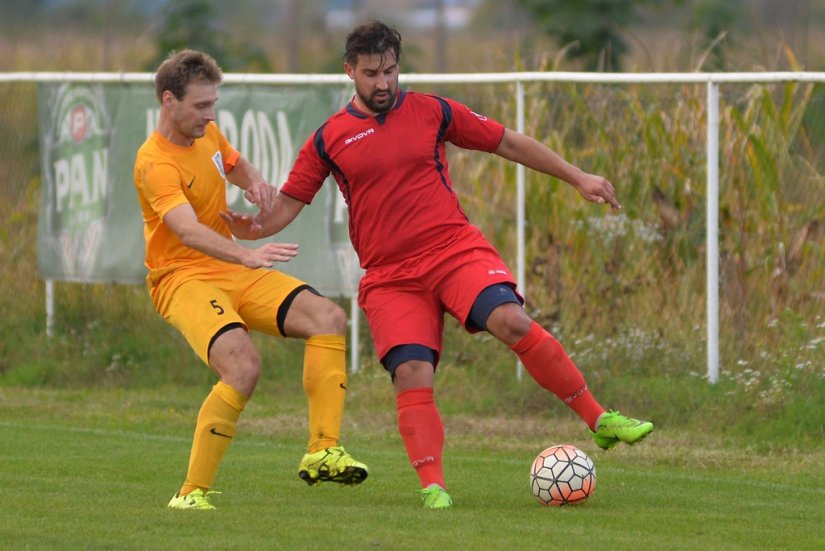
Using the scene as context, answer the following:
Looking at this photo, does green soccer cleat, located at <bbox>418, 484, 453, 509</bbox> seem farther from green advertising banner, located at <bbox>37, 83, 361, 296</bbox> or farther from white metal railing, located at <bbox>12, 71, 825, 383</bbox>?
green advertising banner, located at <bbox>37, 83, 361, 296</bbox>

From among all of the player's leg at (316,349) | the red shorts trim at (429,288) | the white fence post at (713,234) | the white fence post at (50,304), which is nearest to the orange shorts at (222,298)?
the player's leg at (316,349)

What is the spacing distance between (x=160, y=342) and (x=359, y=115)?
18.3 feet

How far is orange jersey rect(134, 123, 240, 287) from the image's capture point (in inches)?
313

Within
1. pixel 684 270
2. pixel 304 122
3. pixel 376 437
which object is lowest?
pixel 376 437

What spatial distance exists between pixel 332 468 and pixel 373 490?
2.77 feet

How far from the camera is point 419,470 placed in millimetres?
7871

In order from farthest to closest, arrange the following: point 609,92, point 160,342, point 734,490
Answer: point 160,342 < point 609,92 < point 734,490

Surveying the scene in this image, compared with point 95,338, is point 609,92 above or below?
above

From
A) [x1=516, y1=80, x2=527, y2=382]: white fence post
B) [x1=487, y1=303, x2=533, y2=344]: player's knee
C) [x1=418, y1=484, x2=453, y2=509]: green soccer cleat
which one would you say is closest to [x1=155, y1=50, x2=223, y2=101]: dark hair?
[x1=487, y1=303, x2=533, y2=344]: player's knee

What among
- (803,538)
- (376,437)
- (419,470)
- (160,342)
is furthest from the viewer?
(160,342)

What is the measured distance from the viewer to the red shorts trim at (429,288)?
311 inches

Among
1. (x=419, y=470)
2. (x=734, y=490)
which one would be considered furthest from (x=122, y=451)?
(x=734, y=490)

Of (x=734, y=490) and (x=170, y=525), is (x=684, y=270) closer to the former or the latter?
(x=734, y=490)

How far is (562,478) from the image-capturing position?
7871 mm
